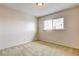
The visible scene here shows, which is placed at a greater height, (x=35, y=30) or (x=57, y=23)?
(x=57, y=23)

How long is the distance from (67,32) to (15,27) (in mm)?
2101

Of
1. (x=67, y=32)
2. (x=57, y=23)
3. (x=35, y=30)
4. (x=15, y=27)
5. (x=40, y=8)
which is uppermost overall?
(x=40, y=8)

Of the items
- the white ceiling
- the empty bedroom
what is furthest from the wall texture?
the white ceiling

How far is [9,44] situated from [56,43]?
1.71 m

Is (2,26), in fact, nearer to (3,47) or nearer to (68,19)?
(3,47)

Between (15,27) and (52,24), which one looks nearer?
(52,24)

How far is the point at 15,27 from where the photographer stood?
3.78 metres

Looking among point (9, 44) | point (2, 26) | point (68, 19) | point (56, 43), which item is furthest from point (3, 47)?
point (68, 19)

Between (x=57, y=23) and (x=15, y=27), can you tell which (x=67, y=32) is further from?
(x=15, y=27)

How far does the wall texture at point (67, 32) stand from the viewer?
3.41m

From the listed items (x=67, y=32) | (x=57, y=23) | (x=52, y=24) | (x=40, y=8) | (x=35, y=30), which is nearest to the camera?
(x=40, y=8)

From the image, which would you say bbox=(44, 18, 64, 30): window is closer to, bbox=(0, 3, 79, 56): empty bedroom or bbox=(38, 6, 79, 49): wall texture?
bbox=(0, 3, 79, 56): empty bedroom

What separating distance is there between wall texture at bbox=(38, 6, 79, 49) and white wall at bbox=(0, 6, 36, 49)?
515 mm


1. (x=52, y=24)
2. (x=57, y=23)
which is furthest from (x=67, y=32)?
(x=52, y=24)
